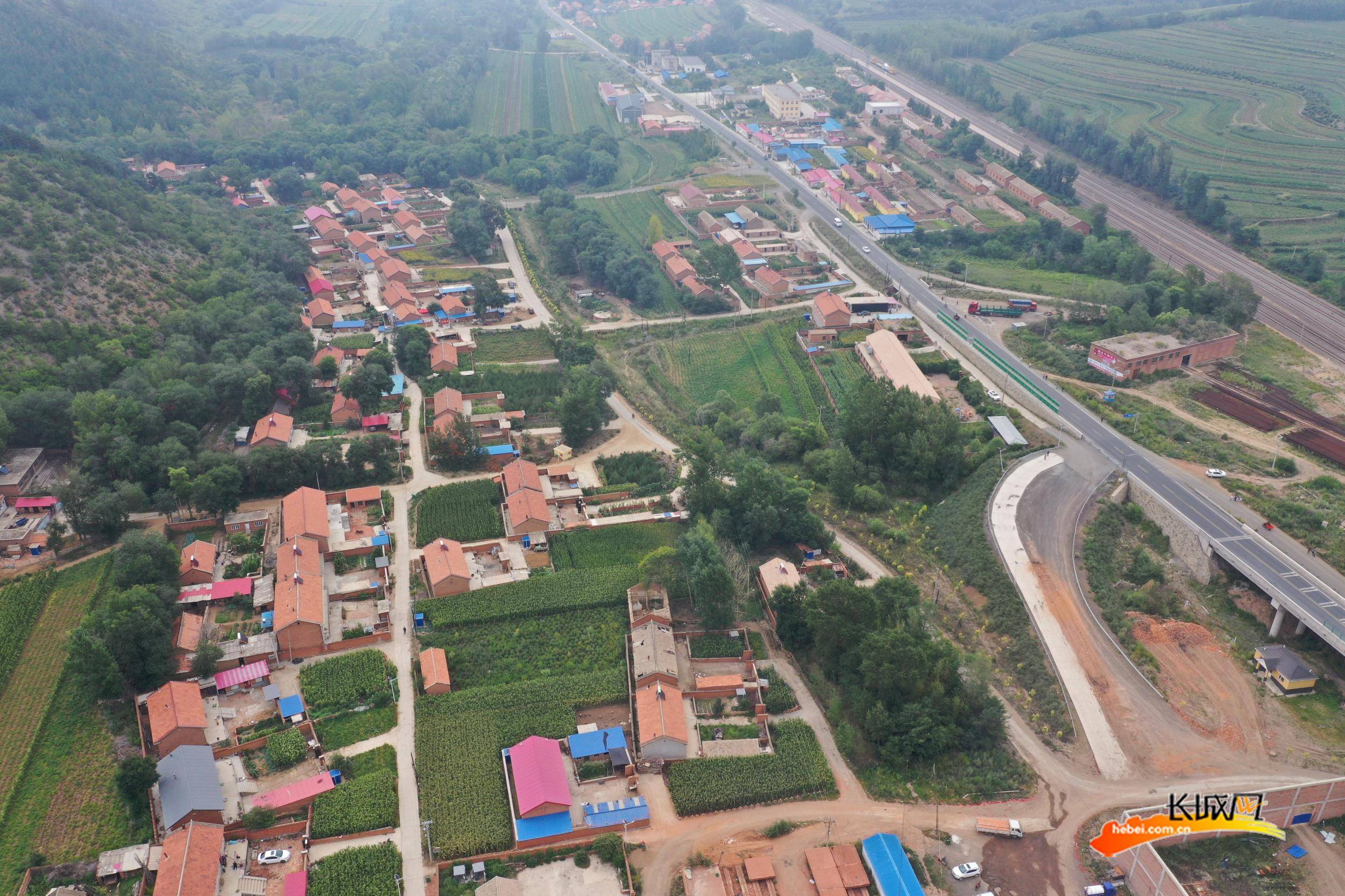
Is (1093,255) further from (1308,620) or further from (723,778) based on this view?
(723,778)

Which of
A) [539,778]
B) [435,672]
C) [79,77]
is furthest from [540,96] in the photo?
[539,778]

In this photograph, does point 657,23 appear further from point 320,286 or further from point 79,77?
point 320,286

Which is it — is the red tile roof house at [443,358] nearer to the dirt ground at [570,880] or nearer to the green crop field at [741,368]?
the green crop field at [741,368]

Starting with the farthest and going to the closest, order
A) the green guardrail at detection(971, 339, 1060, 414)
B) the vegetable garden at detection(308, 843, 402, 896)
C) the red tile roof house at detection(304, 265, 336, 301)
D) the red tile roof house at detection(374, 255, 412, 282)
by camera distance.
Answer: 1. the red tile roof house at detection(374, 255, 412, 282)
2. the red tile roof house at detection(304, 265, 336, 301)
3. the green guardrail at detection(971, 339, 1060, 414)
4. the vegetable garden at detection(308, 843, 402, 896)

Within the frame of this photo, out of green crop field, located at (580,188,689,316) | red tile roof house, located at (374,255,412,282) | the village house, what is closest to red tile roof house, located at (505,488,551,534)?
the village house


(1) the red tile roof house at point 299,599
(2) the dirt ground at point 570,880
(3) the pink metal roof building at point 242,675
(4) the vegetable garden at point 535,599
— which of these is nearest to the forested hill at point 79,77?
(1) the red tile roof house at point 299,599

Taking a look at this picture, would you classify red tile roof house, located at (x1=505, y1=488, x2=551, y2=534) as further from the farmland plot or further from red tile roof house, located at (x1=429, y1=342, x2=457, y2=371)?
red tile roof house, located at (x1=429, y1=342, x2=457, y2=371)
